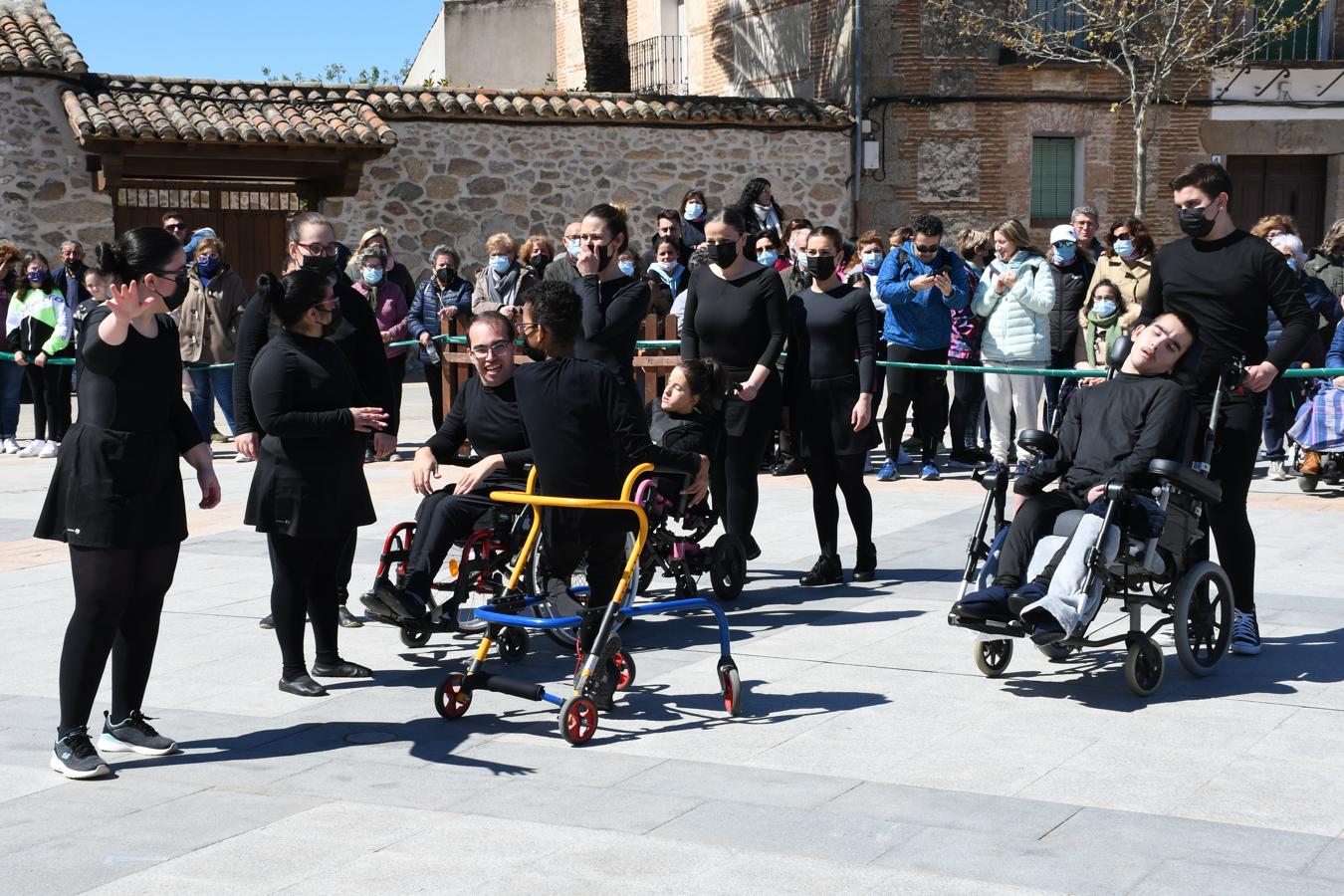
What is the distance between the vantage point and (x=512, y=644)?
6727mm

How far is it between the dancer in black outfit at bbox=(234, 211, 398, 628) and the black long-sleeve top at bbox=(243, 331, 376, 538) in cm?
27

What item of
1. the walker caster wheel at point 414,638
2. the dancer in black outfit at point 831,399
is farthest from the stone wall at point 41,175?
the walker caster wheel at point 414,638

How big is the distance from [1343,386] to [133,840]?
29.2ft

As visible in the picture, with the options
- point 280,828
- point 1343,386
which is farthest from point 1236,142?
point 280,828

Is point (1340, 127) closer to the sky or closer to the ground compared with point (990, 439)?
closer to the sky

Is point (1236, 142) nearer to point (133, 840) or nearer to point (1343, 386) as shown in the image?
point (1343, 386)

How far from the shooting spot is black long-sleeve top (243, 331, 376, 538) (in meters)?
6.12

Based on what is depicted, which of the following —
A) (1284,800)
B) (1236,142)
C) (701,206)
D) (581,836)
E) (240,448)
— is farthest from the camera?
(1236,142)

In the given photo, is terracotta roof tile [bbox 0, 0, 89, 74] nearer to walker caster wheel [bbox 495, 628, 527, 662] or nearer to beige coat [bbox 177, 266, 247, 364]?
beige coat [bbox 177, 266, 247, 364]

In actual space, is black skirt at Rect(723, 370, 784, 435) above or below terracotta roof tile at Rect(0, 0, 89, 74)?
below

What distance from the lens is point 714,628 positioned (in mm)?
7418

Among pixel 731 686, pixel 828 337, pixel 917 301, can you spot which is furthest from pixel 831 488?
pixel 917 301

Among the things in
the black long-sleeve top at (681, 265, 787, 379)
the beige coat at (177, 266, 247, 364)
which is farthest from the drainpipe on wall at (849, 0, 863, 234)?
the black long-sleeve top at (681, 265, 787, 379)

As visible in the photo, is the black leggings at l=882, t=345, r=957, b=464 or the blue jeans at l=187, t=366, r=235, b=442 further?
the blue jeans at l=187, t=366, r=235, b=442
